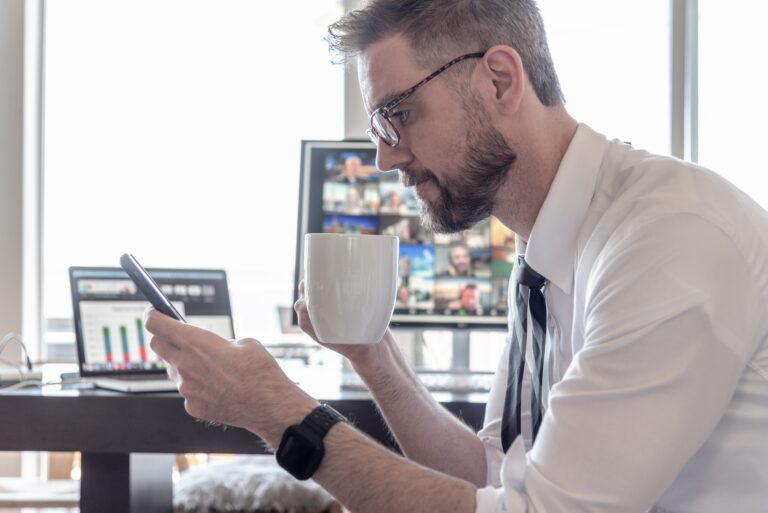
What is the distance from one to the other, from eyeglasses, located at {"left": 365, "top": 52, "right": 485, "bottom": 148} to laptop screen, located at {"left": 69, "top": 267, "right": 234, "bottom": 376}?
2.45ft

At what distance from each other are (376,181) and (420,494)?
1.26m

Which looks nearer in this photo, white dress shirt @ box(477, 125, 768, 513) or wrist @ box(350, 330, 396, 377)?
white dress shirt @ box(477, 125, 768, 513)

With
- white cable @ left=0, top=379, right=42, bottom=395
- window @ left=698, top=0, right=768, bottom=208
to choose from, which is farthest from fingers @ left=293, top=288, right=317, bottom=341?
window @ left=698, top=0, right=768, bottom=208

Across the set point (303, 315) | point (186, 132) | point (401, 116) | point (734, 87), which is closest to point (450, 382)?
point (303, 315)

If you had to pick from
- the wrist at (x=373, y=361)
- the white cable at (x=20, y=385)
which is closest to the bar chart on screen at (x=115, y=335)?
the white cable at (x=20, y=385)

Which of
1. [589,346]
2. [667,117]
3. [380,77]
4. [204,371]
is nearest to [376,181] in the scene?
[380,77]

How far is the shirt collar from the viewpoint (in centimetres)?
98

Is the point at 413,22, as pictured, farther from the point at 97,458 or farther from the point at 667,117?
the point at 667,117

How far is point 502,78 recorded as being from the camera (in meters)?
1.03

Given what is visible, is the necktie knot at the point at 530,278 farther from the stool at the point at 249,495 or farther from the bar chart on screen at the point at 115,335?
the stool at the point at 249,495

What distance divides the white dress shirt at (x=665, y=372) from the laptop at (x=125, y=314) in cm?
85

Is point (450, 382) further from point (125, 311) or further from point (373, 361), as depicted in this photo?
point (125, 311)

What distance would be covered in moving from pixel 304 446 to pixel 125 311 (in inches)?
35.7

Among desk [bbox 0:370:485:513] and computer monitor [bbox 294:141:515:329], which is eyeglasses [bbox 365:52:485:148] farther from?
computer monitor [bbox 294:141:515:329]
